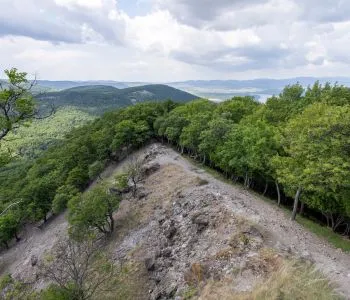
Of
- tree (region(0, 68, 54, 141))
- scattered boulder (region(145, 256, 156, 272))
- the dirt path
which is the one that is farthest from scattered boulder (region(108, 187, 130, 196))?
tree (region(0, 68, 54, 141))

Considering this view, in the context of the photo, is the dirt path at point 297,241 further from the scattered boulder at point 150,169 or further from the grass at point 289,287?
the scattered boulder at point 150,169

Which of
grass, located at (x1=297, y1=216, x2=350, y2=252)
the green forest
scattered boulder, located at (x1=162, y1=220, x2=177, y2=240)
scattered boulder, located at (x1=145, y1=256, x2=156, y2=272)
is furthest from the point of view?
scattered boulder, located at (x1=162, y1=220, x2=177, y2=240)

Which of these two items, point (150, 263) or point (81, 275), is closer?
point (81, 275)

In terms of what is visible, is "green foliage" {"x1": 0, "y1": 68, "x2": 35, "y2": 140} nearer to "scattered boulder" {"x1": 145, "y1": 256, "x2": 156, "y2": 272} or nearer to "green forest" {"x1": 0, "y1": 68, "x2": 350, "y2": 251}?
"green forest" {"x1": 0, "y1": 68, "x2": 350, "y2": 251}

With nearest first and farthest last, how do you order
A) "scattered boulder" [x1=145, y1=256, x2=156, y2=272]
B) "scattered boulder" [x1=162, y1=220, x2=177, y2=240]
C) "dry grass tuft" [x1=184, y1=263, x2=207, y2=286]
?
"dry grass tuft" [x1=184, y1=263, x2=207, y2=286], "scattered boulder" [x1=145, y1=256, x2=156, y2=272], "scattered boulder" [x1=162, y1=220, x2=177, y2=240]

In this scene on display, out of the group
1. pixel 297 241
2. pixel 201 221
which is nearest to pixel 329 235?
pixel 297 241

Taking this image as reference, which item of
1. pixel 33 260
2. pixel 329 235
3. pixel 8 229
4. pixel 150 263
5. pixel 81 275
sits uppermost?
pixel 329 235

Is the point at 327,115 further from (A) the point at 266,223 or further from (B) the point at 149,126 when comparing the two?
(B) the point at 149,126

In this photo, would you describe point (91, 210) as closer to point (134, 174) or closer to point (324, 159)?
point (134, 174)
